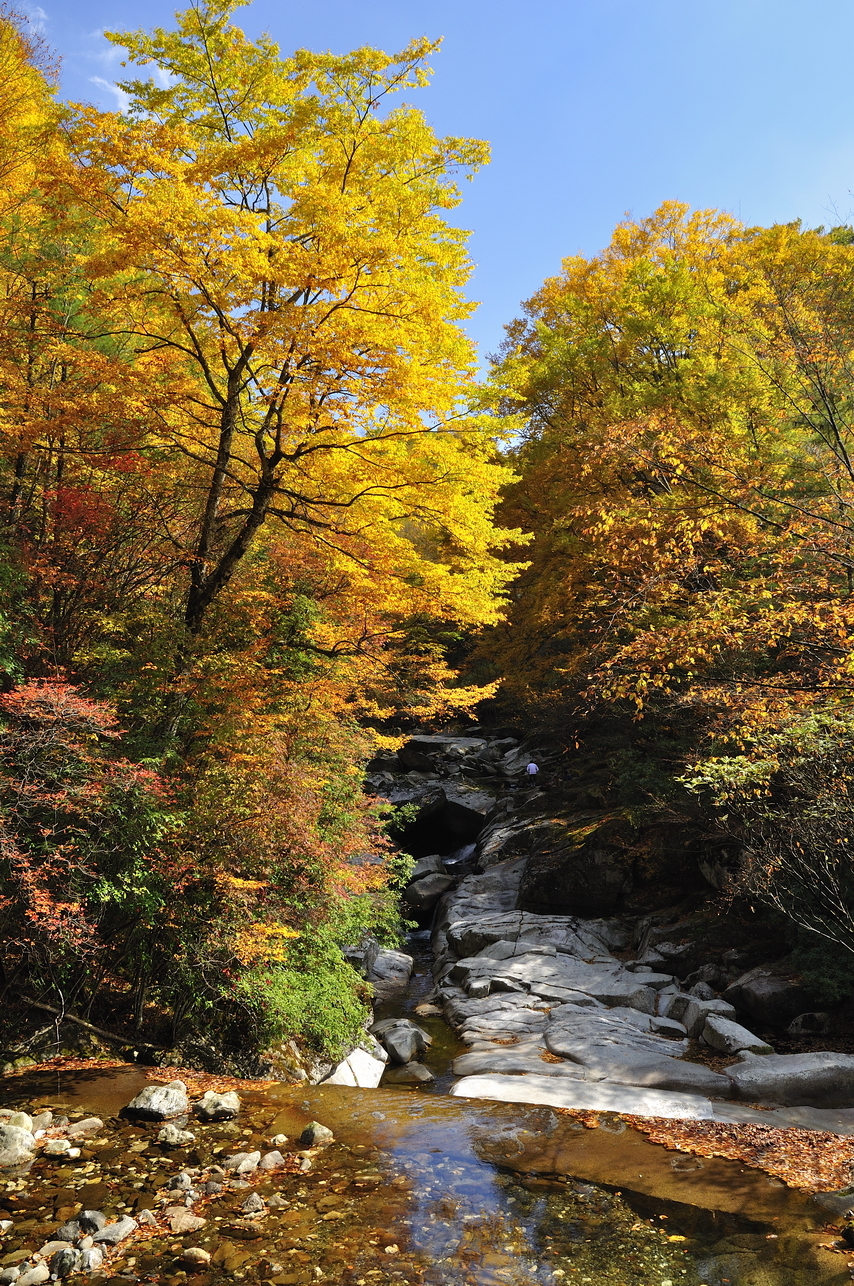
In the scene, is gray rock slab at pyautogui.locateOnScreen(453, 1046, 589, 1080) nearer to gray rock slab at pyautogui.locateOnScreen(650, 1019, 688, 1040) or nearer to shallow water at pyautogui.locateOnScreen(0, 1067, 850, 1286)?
shallow water at pyautogui.locateOnScreen(0, 1067, 850, 1286)

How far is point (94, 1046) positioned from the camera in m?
7.45

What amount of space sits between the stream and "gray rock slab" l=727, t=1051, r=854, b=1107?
6.32 feet

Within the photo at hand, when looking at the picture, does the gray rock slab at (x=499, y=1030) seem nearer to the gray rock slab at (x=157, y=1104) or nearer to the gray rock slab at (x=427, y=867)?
the gray rock slab at (x=157, y=1104)

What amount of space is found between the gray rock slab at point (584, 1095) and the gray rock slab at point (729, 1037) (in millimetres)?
1478

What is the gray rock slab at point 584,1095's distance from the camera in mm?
7090

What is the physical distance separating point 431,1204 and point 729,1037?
5.47 metres

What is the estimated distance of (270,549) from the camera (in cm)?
1161

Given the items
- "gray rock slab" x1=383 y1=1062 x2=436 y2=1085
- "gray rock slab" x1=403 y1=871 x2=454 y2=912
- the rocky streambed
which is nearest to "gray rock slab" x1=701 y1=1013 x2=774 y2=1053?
the rocky streambed

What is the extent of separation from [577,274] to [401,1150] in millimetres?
23445

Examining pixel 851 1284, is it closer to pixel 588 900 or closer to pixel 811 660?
pixel 811 660

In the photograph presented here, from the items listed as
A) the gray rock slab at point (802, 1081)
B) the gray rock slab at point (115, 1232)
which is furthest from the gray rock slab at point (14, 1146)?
the gray rock slab at point (802, 1081)

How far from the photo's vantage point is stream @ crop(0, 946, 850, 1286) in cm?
431

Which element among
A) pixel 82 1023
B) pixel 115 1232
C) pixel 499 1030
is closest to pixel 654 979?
pixel 499 1030

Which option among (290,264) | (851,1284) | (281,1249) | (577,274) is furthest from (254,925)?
(577,274)
